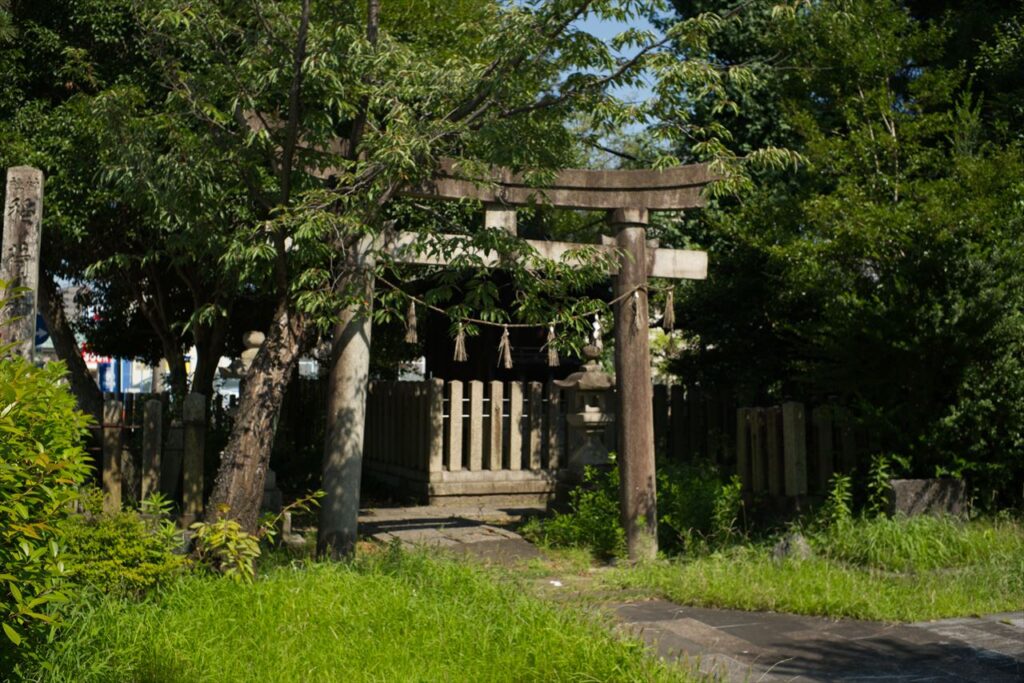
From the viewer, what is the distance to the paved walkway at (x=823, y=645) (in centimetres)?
579

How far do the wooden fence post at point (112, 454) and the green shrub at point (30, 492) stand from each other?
123 inches

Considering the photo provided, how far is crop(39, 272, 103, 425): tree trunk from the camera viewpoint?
13.9 meters

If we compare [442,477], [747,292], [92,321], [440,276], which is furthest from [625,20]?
[92,321]

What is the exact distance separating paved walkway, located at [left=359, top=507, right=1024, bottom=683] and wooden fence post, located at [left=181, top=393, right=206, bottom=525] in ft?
11.2

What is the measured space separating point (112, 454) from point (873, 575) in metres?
6.11

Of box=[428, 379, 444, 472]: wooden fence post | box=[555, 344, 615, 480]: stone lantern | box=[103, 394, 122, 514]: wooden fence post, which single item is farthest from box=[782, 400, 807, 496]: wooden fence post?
box=[103, 394, 122, 514]: wooden fence post

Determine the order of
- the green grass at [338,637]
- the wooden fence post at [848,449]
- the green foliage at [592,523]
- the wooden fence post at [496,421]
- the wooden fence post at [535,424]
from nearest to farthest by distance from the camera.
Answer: the green grass at [338,637]
the green foliage at [592,523]
the wooden fence post at [848,449]
the wooden fence post at [496,421]
the wooden fence post at [535,424]

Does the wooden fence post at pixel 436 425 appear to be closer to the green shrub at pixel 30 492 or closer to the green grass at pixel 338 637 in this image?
the green grass at pixel 338 637

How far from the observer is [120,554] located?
251 inches

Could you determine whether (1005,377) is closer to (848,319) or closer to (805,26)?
(848,319)

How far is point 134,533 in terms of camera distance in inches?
255

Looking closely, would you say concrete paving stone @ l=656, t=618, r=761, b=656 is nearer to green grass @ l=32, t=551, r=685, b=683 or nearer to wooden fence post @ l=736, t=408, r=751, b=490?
green grass @ l=32, t=551, r=685, b=683

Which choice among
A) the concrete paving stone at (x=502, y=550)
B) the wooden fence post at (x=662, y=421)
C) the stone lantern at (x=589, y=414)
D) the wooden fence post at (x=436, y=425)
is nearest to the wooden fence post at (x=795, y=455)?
the stone lantern at (x=589, y=414)

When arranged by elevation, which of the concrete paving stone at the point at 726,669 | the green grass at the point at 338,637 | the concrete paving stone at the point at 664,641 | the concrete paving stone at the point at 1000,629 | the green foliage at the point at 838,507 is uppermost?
the green foliage at the point at 838,507
